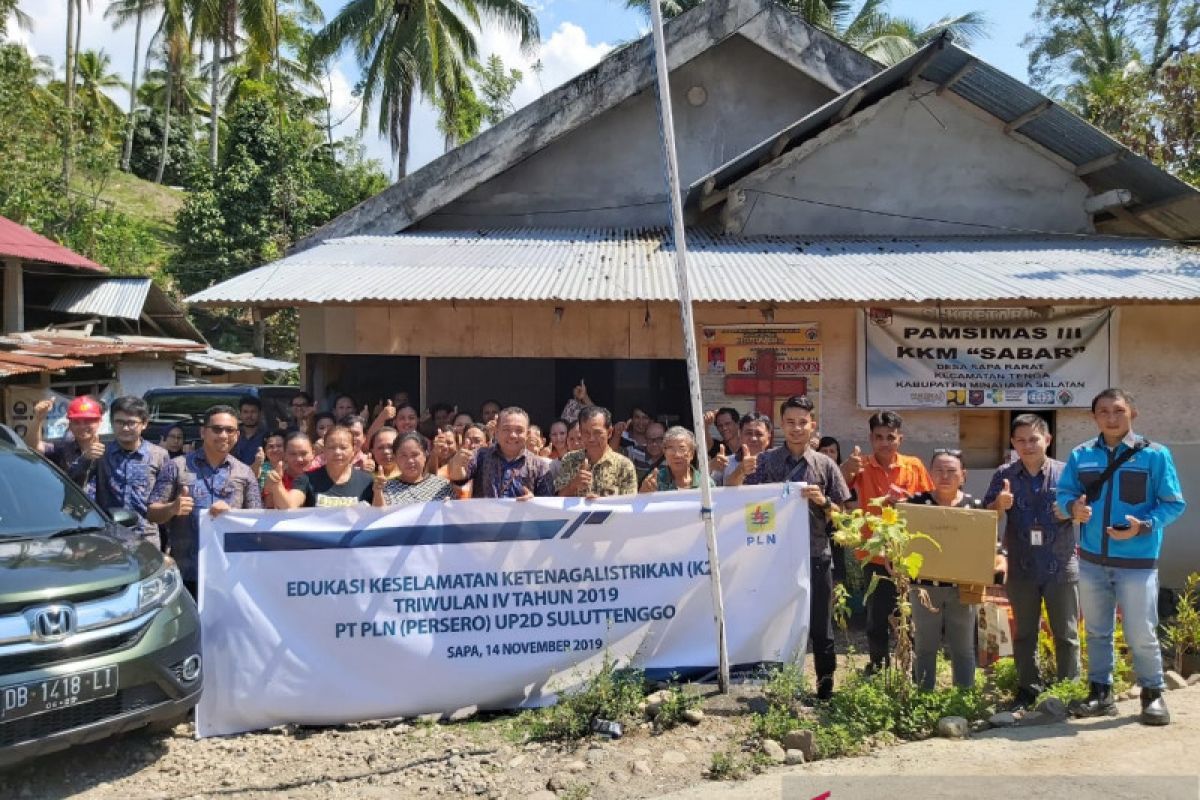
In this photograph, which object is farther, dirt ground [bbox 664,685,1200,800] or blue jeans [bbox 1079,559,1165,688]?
blue jeans [bbox 1079,559,1165,688]

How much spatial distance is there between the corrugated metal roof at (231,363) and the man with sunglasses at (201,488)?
16.1m

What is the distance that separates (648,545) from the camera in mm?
4746

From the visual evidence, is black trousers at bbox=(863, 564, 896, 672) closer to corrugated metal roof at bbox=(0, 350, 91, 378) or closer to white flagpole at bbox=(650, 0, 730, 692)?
white flagpole at bbox=(650, 0, 730, 692)

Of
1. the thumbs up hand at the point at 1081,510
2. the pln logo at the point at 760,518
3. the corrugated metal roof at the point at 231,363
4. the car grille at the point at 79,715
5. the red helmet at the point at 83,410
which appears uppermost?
the corrugated metal roof at the point at 231,363

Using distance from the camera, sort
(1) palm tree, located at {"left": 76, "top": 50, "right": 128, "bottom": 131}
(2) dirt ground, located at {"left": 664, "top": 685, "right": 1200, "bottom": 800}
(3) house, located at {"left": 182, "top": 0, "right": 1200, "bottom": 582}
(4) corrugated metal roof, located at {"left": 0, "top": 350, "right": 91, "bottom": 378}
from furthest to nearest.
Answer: (1) palm tree, located at {"left": 76, "top": 50, "right": 128, "bottom": 131}
(4) corrugated metal roof, located at {"left": 0, "top": 350, "right": 91, "bottom": 378}
(3) house, located at {"left": 182, "top": 0, "right": 1200, "bottom": 582}
(2) dirt ground, located at {"left": 664, "top": 685, "right": 1200, "bottom": 800}

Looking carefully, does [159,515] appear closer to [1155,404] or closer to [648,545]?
[648,545]

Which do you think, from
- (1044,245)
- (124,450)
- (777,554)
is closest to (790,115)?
(1044,245)

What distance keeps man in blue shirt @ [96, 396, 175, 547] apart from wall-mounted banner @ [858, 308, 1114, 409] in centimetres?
592

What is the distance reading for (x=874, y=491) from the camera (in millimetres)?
5281

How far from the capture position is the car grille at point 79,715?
11.3ft

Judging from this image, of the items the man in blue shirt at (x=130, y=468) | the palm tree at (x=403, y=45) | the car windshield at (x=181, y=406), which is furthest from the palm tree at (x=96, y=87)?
the man in blue shirt at (x=130, y=468)

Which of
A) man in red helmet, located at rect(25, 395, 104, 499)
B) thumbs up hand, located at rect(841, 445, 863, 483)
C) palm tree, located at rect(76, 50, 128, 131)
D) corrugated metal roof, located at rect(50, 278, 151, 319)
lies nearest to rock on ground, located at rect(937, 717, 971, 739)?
thumbs up hand, located at rect(841, 445, 863, 483)

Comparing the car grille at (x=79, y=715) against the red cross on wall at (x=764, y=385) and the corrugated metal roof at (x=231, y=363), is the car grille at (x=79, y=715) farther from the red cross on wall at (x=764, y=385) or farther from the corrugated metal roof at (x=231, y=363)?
the corrugated metal roof at (x=231, y=363)

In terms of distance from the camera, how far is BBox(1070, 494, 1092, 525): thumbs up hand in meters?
4.38
